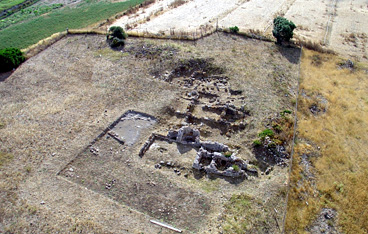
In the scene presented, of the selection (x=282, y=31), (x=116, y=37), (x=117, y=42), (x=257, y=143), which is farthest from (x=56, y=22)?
(x=257, y=143)

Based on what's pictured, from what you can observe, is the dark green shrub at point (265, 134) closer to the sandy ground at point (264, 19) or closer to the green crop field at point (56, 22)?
the sandy ground at point (264, 19)

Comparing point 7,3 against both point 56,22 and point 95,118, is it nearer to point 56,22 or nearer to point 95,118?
point 56,22

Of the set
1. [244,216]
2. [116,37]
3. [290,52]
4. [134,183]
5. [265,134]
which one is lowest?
[244,216]

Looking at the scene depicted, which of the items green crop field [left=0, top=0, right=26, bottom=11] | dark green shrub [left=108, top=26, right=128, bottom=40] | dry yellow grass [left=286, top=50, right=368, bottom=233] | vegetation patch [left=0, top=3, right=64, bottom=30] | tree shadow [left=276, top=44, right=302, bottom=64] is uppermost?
green crop field [left=0, top=0, right=26, bottom=11]

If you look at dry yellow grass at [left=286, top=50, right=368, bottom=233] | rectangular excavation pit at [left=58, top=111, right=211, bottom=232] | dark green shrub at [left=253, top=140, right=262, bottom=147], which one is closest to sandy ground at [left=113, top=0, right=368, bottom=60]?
dry yellow grass at [left=286, top=50, right=368, bottom=233]

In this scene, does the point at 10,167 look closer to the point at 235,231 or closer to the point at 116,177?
the point at 116,177

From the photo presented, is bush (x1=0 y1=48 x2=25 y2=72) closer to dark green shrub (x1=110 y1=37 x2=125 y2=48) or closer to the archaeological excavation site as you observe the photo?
the archaeological excavation site

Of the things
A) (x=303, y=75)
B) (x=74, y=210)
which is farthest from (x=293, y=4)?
(x=74, y=210)
